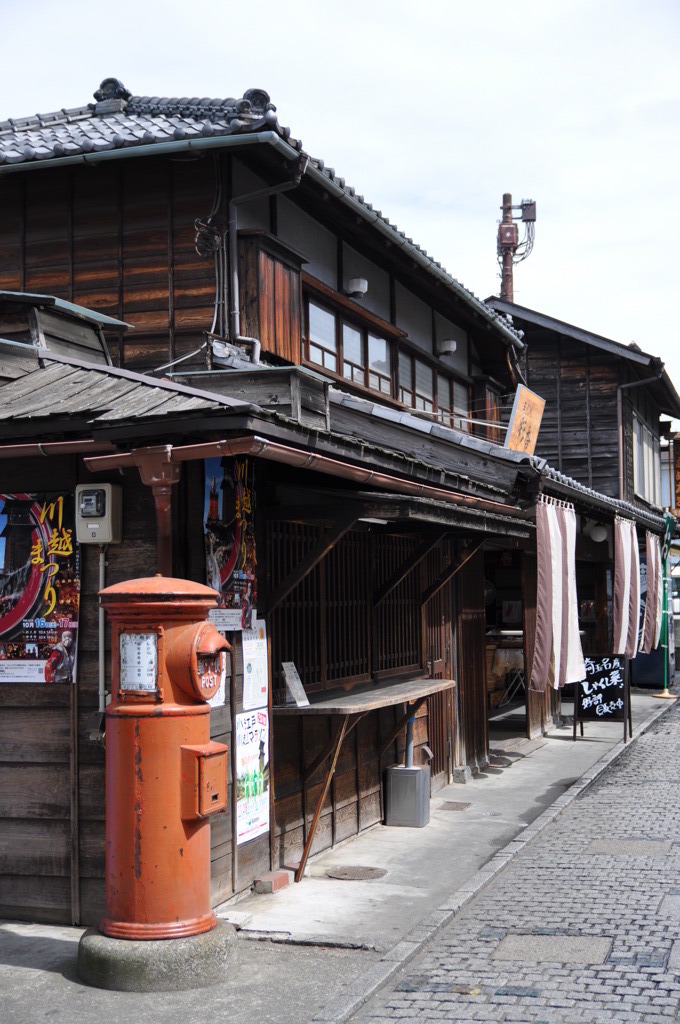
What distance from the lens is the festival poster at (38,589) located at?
7.38 metres

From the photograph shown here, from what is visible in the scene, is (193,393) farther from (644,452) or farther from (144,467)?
(644,452)

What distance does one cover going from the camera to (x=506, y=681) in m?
21.6

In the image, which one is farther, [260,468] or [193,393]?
[260,468]

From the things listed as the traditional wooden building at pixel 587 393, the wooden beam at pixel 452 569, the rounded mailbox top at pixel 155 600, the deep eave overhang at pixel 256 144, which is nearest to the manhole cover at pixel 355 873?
the rounded mailbox top at pixel 155 600

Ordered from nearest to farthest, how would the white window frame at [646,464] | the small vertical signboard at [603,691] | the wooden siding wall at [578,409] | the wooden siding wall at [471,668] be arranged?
the wooden siding wall at [471,668], the small vertical signboard at [603,691], the wooden siding wall at [578,409], the white window frame at [646,464]

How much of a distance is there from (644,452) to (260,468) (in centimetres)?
2386

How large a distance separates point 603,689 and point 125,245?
35.2 feet

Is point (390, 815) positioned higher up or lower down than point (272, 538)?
lower down

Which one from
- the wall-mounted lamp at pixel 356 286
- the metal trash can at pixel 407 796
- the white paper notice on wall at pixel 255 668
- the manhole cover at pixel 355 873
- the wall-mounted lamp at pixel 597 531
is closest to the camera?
the white paper notice on wall at pixel 255 668

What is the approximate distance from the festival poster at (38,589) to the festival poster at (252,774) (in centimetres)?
137

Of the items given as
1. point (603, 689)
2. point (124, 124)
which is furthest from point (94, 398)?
point (603, 689)

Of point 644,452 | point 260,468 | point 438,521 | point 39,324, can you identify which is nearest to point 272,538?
point 260,468

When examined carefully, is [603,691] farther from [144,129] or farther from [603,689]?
[144,129]

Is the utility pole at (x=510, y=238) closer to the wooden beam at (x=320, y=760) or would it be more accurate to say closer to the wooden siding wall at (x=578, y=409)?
the wooden siding wall at (x=578, y=409)
